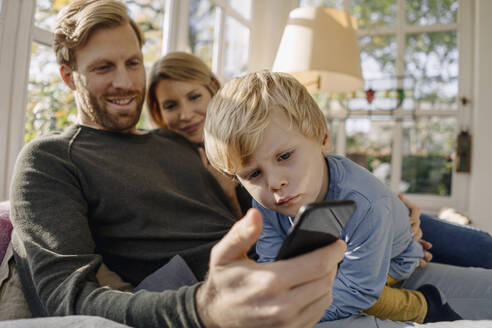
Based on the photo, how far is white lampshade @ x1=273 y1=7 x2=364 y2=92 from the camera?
2184mm

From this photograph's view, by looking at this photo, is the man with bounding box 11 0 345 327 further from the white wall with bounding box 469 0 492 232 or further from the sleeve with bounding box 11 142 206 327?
the white wall with bounding box 469 0 492 232

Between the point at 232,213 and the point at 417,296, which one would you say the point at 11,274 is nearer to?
the point at 232,213

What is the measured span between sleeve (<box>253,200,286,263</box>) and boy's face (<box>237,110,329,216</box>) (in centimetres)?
15

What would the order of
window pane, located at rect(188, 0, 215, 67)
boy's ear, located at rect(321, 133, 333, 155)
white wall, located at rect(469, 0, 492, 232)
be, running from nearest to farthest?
boy's ear, located at rect(321, 133, 333, 155) → window pane, located at rect(188, 0, 215, 67) → white wall, located at rect(469, 0, 492, 232)

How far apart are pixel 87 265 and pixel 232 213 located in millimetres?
735

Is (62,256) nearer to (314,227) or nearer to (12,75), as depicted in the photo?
(314,227)

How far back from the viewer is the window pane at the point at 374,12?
3.71 m

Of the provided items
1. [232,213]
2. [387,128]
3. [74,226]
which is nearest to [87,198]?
[74,226]

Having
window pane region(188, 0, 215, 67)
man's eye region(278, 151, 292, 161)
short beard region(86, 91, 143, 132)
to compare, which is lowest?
man's eye region(278, 151, 292, 161)

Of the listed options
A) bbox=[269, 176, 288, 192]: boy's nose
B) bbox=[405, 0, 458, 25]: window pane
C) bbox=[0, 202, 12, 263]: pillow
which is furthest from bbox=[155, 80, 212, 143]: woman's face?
bbox=[405, 0, 458, 25]: window pane

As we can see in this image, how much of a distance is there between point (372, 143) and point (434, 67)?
88 cm


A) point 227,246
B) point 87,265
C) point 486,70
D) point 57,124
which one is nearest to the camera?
point 227,246

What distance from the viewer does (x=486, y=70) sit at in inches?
127

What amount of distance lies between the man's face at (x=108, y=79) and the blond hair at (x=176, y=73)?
25 cm
